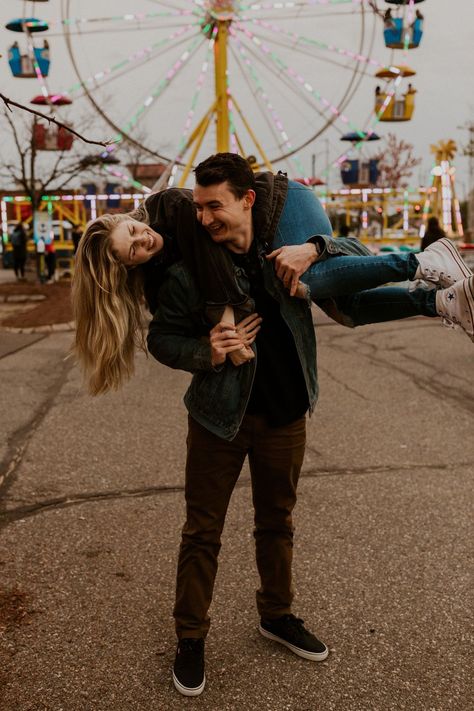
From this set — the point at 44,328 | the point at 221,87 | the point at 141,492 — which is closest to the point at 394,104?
the point at 221,87

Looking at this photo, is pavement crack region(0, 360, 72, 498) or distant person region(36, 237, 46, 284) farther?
distant person region(36, 237, 46, 284)

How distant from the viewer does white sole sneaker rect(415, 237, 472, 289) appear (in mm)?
2613

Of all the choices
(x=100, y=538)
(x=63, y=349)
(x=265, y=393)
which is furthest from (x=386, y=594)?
(x=63, y=349)

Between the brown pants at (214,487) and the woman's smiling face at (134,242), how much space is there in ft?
2.16

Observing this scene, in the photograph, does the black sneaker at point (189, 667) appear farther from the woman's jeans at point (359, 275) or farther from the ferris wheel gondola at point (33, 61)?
the ferris wheel gondola at point (33, 61)

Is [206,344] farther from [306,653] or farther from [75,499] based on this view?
[75,499]

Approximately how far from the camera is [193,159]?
18219 mm

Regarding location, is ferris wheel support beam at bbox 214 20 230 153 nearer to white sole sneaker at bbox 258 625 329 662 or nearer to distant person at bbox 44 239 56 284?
distant person at bbox 44 239 56 284

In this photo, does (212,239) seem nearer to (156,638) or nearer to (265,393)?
(265,393)

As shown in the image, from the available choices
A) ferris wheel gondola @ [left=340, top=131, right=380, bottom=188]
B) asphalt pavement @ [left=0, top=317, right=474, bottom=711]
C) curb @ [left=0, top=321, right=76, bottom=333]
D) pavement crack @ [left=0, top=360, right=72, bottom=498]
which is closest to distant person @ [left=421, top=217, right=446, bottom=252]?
asphalt pavement @ [left=0, top=317, right=474, bottom=711]

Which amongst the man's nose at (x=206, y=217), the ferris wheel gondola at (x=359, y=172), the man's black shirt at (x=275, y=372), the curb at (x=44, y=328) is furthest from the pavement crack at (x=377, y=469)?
the ferris wheel gondola at (x=359, y=172)

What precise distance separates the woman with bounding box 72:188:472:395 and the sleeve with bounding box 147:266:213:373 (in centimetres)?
7

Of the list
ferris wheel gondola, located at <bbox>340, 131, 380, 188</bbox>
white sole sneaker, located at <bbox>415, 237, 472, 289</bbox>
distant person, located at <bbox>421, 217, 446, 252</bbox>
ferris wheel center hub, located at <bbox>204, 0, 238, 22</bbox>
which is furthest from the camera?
ferris wheel gondola, located at <bbox>340, 131, 380, 188</bbox>

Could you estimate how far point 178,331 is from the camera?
2752mm
